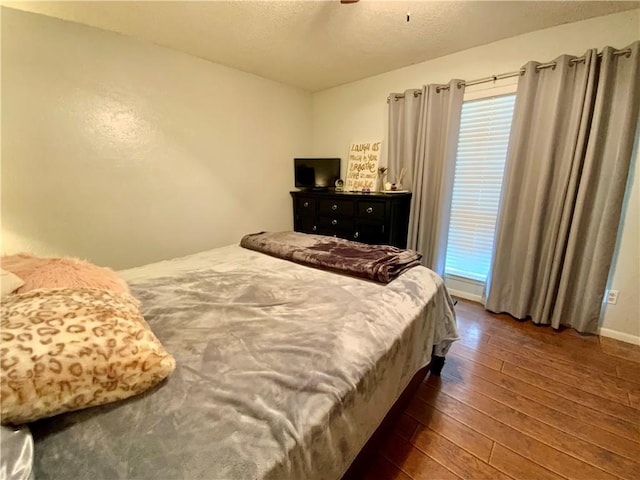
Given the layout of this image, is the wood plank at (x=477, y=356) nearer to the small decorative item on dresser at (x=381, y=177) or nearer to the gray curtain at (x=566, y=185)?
the gray curtain at (x=566, y=185)

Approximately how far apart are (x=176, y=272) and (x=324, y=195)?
6.62 ft

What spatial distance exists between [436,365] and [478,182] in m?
1.81

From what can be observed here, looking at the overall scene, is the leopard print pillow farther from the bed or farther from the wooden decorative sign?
the wooden decorative sign

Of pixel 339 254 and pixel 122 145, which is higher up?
pixel 122 145

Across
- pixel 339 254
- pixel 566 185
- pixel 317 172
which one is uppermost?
pixel 317 172

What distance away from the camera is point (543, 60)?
217 centimetres

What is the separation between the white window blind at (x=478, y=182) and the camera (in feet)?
8.13

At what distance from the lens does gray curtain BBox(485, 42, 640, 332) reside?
1.90m

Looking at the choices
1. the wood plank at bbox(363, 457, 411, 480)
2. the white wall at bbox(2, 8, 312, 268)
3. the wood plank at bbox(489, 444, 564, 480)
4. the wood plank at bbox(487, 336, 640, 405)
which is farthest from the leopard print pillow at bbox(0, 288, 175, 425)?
the wood plank at bbox(487, 336, 640, 405)

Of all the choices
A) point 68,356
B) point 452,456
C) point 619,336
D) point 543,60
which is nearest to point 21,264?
point 68,356

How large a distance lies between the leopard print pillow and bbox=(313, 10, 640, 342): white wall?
299 centimetres

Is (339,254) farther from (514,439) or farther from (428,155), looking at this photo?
(428,155)

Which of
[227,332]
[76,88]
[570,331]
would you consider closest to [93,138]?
[76,88]

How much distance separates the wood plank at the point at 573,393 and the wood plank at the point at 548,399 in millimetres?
32
